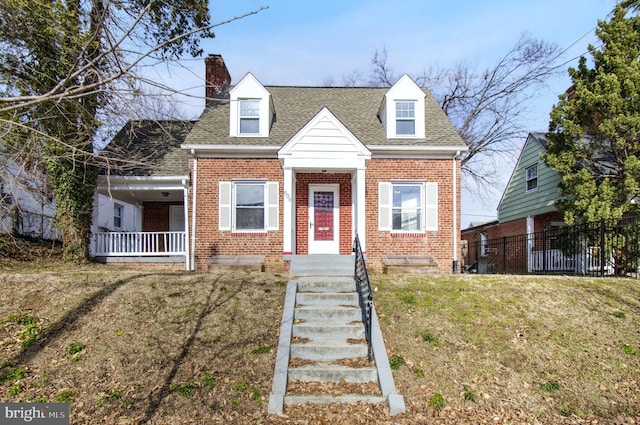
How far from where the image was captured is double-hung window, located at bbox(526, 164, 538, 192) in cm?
1856

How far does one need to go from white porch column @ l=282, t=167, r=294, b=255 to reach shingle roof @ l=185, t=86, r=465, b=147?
1.35 m

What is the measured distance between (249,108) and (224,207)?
3.36m

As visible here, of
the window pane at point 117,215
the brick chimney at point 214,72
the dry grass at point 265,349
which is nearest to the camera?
the dry grass at point 265,349

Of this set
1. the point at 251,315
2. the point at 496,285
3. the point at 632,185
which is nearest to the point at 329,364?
the point at 251,315

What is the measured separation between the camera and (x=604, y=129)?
12.7 meters

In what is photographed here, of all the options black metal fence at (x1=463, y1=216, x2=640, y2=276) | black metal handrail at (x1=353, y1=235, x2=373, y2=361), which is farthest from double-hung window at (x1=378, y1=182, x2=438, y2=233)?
black metal handrail at (x1=353, y1=235, x2=373, y2=361)

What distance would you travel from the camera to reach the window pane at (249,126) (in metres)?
13.8

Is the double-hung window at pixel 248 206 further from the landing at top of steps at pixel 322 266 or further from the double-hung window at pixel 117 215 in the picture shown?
the double-hung window at pixel 117 215

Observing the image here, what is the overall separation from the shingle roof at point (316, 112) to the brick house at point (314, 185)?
2.8 inches

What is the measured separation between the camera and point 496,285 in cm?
934

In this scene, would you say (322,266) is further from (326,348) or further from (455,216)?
(455,216)

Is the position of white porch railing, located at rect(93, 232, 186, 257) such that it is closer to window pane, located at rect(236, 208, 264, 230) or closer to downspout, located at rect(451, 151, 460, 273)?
window pane, located at rect(236, 208, 264, 230)

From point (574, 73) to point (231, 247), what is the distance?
12207 millimetres

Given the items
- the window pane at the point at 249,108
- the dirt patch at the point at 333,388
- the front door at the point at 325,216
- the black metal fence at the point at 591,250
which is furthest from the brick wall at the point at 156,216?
the black metal fence at the point at 591,250
